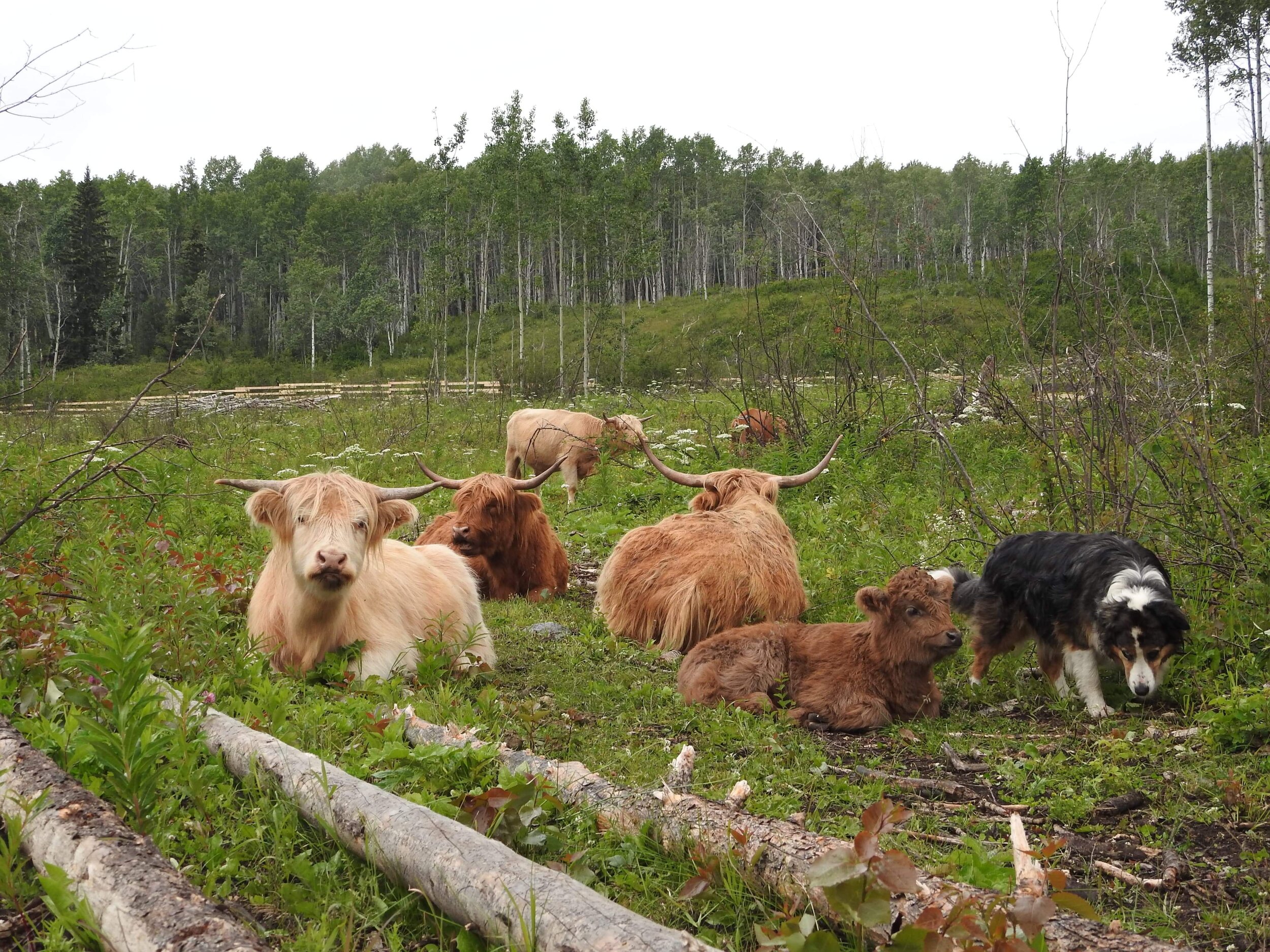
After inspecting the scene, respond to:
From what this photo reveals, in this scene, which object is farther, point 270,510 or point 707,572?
point 707,572

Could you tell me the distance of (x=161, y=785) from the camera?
10.4 ft

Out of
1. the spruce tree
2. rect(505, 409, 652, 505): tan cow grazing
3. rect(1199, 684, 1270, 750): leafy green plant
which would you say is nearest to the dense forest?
the spruce tree

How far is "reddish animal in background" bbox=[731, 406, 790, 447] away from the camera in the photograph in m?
11.6

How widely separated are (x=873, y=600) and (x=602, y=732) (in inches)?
64.7

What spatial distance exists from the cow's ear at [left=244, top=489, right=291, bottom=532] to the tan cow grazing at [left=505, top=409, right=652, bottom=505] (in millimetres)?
6600

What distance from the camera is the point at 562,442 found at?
43.9ft

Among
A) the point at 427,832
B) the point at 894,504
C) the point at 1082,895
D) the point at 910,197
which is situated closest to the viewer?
the point at 427,832

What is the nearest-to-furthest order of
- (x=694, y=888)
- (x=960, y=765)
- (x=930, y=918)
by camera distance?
(x=930, y=918) → (x=694, y=888) → (x=960, y=765)

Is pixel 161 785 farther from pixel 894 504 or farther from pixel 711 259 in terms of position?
pixel 711 259

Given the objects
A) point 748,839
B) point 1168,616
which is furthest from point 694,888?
point 1168,616

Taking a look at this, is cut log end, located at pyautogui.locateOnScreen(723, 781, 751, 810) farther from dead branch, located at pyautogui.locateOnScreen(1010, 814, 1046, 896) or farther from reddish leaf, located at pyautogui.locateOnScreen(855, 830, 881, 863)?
reddish leaf, located at pyautogui.locateOnScreen(855, 830, 881, 863)

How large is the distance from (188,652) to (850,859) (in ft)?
11.9

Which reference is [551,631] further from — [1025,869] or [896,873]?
[896,873]

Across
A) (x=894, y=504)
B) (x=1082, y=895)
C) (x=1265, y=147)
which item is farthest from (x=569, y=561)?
(x=1265, y=147)
